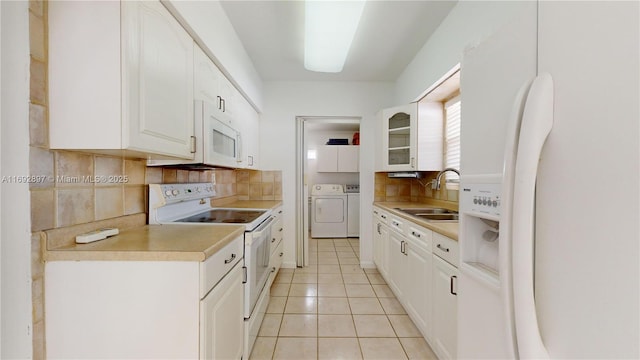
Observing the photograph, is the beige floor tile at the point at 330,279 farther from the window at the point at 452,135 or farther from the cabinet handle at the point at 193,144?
the cabinet handle at the point at 193,144

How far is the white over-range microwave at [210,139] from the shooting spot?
1.43 metres

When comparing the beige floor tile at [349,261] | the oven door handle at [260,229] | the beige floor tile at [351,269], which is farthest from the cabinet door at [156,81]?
the beige floor tile at [349,261]

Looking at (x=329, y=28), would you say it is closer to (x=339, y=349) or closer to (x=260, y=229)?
(x=260, y=229)

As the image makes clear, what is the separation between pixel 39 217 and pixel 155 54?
2.52 feet

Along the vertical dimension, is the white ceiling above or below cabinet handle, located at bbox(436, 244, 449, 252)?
above

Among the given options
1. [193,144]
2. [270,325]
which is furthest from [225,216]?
[270,325]

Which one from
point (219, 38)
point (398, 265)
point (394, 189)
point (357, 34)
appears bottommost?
point (398, 265)

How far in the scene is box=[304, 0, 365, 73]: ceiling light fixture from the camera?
151cm

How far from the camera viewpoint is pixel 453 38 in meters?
1.76

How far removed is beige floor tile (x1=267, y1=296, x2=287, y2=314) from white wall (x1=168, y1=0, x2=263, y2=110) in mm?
1953

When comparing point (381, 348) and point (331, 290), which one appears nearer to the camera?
point (381, 348)

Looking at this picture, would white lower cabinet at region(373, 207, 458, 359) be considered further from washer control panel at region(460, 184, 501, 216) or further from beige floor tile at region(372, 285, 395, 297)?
washer control panel at region(460, 184, 501, 216)

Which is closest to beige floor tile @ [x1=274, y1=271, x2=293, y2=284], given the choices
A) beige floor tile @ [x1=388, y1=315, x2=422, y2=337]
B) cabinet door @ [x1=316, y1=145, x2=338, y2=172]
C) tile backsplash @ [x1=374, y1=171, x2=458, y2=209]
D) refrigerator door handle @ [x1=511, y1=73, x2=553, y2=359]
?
beige floor tile @ [x1=388, y1=315, x2=422, y2=337]

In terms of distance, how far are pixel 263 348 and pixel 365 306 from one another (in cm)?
94
